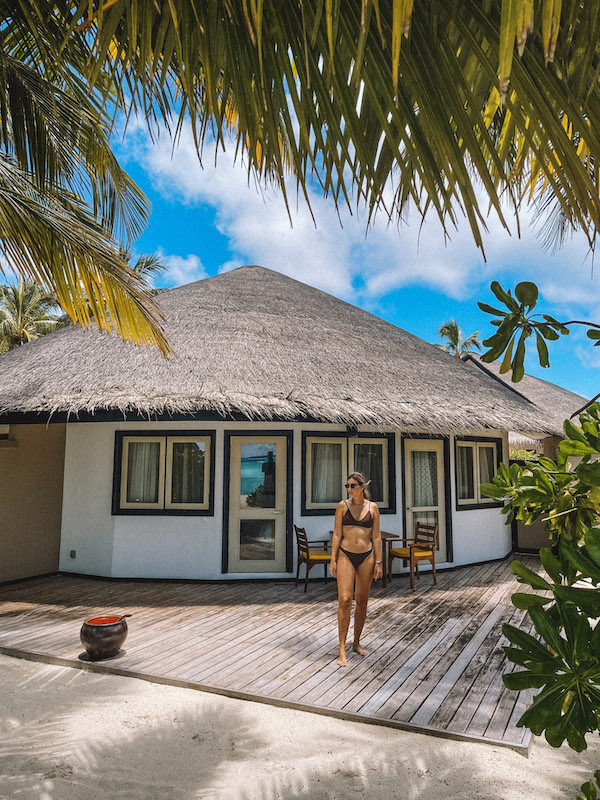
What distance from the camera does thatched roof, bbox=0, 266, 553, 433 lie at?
6.88 m

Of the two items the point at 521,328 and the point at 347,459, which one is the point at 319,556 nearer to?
the point at 347,459

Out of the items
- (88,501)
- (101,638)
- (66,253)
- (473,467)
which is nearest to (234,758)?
(101,638)

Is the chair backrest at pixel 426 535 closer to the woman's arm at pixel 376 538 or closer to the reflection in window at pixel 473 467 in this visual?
the reflection in window at pixel 473 467

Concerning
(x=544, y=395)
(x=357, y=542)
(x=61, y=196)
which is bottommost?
(x=357, y=542)

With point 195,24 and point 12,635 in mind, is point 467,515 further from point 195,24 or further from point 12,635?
point 195,24

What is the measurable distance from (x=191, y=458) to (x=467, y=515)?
A: 15.0 feet

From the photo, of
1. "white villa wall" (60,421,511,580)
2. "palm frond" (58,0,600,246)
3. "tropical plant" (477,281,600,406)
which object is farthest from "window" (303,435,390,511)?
"palm frond" (58,0,600,246)

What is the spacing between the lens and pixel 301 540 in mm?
7090

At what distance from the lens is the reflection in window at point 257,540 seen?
754cm

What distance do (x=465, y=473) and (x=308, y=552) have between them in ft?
11.5

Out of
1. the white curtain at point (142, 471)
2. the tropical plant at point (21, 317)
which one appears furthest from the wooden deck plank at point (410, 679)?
the tropical plant at point (21, 317)

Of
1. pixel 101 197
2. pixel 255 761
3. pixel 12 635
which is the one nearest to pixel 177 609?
pixel 12 635

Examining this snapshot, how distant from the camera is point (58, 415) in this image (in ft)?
22.8

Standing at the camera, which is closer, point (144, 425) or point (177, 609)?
point (177, 609)
